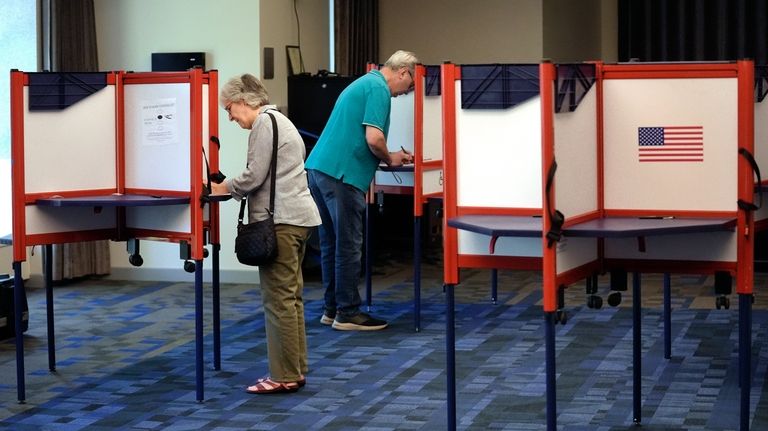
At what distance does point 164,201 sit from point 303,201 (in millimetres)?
525

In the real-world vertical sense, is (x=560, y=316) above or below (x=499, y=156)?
below

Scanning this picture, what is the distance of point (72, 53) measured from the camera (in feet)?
24.9

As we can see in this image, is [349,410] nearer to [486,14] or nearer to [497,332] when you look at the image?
[497,332]

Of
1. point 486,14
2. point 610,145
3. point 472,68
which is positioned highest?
point 486,14

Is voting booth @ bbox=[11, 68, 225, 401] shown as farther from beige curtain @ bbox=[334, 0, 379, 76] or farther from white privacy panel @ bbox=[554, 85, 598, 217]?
beige curtain @ bbox=[334, 0, 379, 76]

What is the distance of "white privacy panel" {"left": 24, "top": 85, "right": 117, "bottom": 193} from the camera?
4.82 metres

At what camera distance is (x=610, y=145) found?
383 centimetres

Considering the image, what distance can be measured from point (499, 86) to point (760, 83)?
145cm

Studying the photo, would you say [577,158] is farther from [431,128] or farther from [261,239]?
[431,128]

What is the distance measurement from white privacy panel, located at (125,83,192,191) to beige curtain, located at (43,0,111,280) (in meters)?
2.68

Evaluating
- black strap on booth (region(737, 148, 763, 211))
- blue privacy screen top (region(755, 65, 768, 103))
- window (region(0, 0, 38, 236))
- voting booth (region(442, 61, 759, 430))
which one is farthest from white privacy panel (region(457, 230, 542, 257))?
window (region(0, 0, 38, 236))

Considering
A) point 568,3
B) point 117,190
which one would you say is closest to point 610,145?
point 117,190

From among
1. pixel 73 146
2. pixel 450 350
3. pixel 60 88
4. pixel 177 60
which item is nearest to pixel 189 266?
pixel 73 146

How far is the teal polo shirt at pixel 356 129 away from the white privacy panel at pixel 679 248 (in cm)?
224
